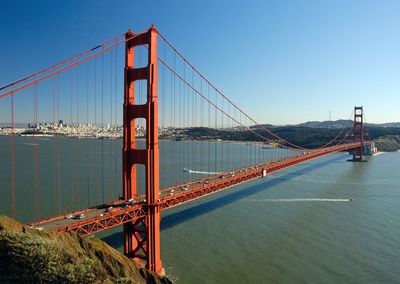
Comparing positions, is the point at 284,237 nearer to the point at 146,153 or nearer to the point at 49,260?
the point at 146,153

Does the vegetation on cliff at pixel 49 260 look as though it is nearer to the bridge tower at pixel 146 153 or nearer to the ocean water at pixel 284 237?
the bridge tower at pixel 146 153

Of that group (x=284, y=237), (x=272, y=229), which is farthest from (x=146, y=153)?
(x=272, y=229)

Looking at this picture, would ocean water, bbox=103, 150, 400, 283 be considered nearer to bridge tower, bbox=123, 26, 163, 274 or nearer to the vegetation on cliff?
bridge tower, bbox=123, 26, 163, 274

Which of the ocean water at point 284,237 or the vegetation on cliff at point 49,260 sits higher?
the vegetation on cliff at point 49,260

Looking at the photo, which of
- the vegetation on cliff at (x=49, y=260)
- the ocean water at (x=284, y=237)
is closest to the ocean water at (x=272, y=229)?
the ocean water at (x=284, y=237)

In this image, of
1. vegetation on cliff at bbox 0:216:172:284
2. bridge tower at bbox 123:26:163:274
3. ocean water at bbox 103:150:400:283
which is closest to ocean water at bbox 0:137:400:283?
ocean water at bbox 103:150:400:283
